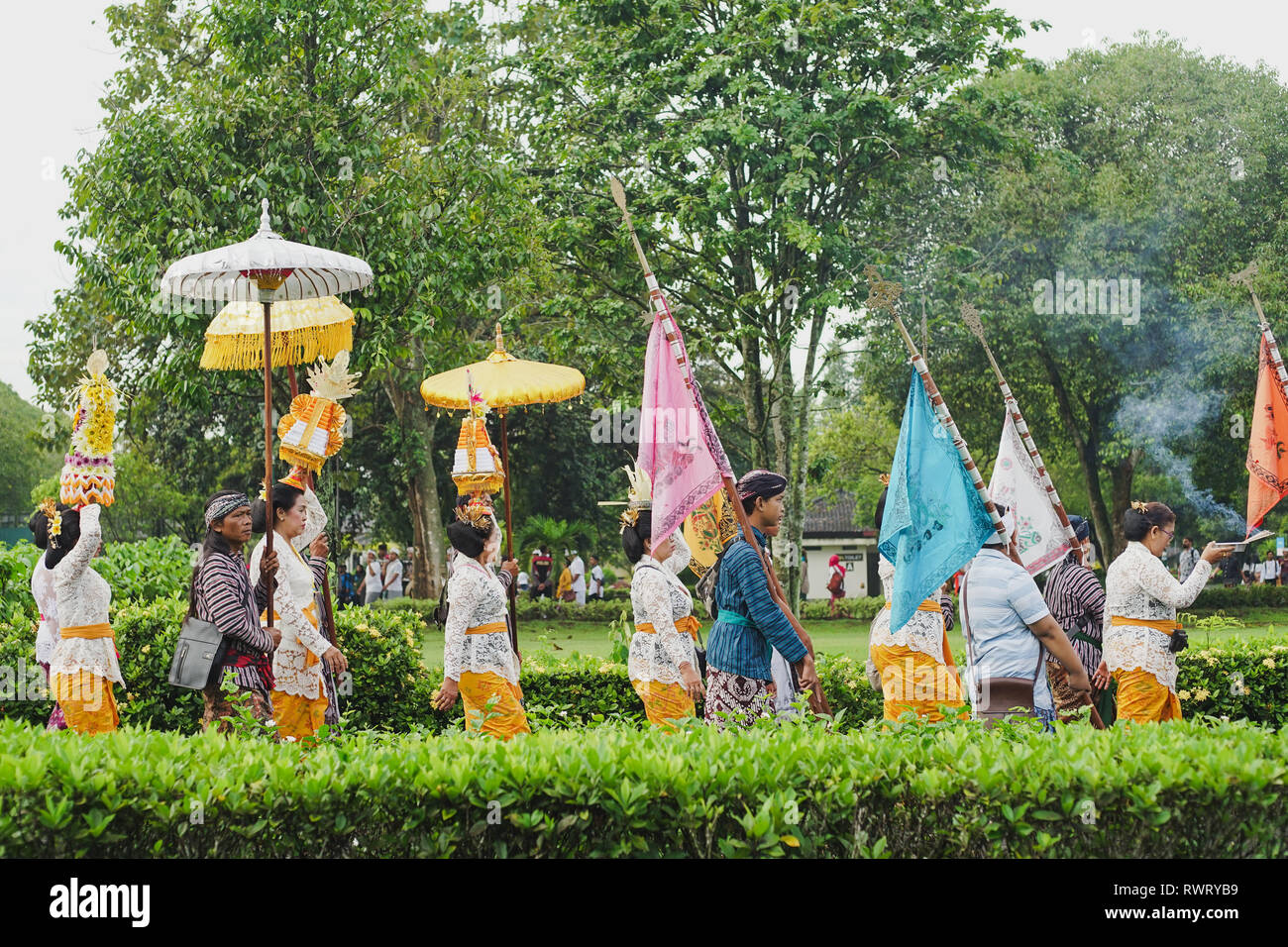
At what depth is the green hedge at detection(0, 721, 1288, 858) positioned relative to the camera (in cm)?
398

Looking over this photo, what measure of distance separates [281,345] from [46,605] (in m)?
2.36

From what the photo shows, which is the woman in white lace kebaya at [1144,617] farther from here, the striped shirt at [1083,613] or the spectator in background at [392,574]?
the spectator in background at [392,574]

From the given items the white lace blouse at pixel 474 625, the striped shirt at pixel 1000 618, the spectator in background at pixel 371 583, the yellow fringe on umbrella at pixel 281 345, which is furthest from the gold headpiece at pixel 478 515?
the spectator in background at pixel 371 583

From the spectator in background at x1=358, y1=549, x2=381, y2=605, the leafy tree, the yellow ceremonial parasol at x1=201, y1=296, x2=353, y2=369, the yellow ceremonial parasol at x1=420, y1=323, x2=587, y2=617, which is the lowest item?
the spectator in background at x1=358, y1=549, x2=381, y2=605

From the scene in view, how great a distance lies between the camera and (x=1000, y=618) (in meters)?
5.79

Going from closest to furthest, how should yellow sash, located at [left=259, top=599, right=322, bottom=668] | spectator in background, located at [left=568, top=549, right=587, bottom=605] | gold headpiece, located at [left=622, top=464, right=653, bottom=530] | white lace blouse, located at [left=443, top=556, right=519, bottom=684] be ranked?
white lace blouse, located at [left=443, top=556, right=519, bottom=684] → yellow sash, located at [left=259, top=599, right=322, bottom=668] → gold headpiece, located at [left=622, top=464, right=653, bottom=530] → spectator in background, located at [left=568, top=549, right=587, bottom=605]

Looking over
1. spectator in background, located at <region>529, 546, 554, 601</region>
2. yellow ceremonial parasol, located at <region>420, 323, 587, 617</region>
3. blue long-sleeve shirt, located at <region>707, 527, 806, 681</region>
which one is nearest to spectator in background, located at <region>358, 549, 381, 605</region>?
spectator in background, located at <region>529, 546, 554, 601</region>

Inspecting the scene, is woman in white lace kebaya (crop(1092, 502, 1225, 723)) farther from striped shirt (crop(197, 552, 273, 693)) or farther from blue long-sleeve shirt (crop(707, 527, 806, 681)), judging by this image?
striped shirt (crop(197, 552, 273, 693))

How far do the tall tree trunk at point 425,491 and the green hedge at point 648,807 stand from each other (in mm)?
20875

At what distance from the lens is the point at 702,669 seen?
769 cm

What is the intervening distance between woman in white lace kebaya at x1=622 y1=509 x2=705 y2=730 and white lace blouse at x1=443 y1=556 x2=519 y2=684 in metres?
0.75

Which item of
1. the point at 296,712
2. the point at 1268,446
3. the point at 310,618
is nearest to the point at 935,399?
the point at 310,618

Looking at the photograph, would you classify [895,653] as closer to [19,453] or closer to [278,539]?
[278,539]
